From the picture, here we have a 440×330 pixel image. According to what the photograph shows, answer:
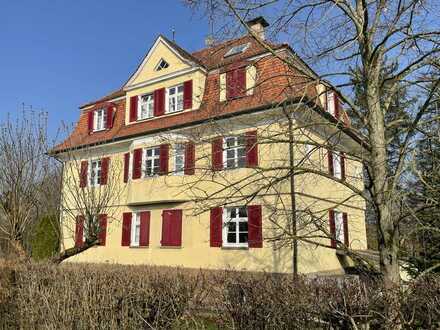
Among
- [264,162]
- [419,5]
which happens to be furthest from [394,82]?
[264,162]

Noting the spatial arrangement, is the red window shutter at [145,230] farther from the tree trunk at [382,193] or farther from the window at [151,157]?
the tree trunk at [382,193]

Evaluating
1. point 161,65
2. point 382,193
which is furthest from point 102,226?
point 161,65

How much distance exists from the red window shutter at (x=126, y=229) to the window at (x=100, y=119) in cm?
574

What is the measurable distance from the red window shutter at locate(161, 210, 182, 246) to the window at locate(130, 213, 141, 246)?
5.93 feet

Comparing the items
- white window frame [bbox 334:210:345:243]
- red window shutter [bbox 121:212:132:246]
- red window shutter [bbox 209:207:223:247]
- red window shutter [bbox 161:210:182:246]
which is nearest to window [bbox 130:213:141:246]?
red window shutter [bbox 121:212:132:246]

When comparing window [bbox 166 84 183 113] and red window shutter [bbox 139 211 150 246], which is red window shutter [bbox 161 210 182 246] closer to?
red window shutter [bbox 139 211 150 246]

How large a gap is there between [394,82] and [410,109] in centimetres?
78

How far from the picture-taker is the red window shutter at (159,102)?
59.4 feet

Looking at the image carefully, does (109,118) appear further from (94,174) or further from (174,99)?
(94,174)

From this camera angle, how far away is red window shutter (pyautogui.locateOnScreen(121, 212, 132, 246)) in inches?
695

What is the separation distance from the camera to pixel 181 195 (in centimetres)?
1582

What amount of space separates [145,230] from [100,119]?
24.9ft

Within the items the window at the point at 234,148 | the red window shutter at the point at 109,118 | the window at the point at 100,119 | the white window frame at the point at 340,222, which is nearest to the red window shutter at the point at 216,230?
the window at the point at 234,148

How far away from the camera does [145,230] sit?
1709cm
